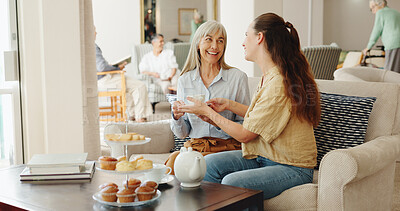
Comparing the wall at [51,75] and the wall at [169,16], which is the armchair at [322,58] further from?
the wall at [169,16]

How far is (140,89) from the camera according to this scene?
6266mm

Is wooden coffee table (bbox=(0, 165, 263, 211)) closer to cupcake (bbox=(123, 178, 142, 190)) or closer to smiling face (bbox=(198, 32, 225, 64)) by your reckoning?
cupcake (bbox=(123, 178, 142, 190))

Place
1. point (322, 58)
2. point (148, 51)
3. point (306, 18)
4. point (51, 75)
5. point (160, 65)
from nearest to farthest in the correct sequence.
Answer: point (51, 75), point (322, 58), point (160, 65), point (148, 51), point (306, 18)

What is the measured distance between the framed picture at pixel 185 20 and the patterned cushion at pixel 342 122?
7.04 m

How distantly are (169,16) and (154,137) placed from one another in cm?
662

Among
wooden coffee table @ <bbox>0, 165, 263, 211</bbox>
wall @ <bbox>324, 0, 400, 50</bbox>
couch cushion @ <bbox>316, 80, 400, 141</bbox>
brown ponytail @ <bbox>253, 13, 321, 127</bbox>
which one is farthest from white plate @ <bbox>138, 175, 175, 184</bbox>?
wall @ <bbox>324, 0, 400, 50</bbox>

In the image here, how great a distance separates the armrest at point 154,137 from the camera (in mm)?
2727

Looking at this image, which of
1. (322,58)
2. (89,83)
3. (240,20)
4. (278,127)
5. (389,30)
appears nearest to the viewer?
(278,127)

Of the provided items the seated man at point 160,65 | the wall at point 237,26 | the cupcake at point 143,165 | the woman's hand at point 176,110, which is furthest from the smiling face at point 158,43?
the cupcake at point 143,165

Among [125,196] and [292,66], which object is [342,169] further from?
[125,196]

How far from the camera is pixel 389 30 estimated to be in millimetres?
6566

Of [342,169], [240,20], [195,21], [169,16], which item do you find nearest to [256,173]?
[342,169]

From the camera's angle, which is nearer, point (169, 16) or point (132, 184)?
point (132, 184)

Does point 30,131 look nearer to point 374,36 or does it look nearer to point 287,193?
point 287,193
